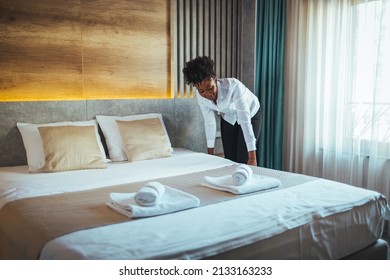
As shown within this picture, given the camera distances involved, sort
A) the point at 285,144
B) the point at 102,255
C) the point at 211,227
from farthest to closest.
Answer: the point at 285,144
the point at 211,227
the point at 102,255

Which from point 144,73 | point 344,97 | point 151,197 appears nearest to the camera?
point 151,197

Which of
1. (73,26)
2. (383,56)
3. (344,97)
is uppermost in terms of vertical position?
(73,26)

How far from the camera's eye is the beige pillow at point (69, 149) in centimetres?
272

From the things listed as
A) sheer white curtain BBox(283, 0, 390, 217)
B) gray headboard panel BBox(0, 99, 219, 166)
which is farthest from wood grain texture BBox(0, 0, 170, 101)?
sheer white curtain BBox(283, 0, 390, 217)

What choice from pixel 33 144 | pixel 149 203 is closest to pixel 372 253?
pixel 149 203

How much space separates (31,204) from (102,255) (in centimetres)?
73

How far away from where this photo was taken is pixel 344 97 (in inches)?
136

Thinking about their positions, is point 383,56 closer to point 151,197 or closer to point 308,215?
point 308,215

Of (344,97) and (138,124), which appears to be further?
(344,97)

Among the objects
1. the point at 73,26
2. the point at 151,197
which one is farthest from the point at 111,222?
the point at 73,26

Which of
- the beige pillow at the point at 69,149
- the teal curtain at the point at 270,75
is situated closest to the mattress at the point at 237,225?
the beige pillow at the point at 69,149

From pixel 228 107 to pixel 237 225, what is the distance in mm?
1633

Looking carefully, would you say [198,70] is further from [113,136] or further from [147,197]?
[147,197]

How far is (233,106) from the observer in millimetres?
3154
